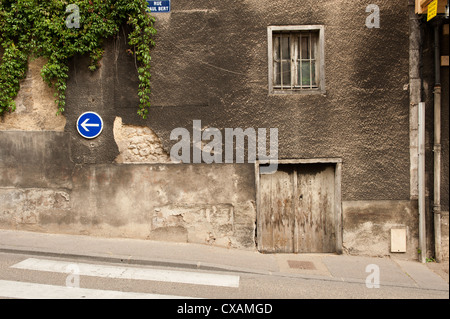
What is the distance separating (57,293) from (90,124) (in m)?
3.56

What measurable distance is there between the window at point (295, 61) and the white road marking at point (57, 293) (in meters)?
4.54

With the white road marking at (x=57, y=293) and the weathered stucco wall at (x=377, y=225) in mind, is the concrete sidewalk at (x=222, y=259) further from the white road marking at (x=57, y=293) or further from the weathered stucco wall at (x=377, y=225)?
the white road marking at (x=57, y=293)

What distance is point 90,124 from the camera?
7.09 metres

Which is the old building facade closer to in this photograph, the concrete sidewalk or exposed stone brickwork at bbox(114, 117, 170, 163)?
exposed stone brickwork at bbox(114, 117, 170, 163)

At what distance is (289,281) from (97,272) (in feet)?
9.92

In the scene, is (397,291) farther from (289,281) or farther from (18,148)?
(18,148)

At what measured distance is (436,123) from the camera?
6.68 meters

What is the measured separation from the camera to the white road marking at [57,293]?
4.50 m

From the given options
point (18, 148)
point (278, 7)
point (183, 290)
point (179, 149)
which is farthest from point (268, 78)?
point (18, 148)

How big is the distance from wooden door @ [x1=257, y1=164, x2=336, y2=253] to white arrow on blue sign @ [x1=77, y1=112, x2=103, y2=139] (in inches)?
140

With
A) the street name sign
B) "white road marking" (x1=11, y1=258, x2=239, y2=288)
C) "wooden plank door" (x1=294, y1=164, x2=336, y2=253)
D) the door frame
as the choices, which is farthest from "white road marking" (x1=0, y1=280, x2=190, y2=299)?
the street name sign

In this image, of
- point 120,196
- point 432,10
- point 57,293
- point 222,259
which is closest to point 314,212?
point 222,259

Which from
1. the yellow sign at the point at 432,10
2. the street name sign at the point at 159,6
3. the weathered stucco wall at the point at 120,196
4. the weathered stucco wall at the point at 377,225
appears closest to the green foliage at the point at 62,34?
the street name sign at the point at 159,6

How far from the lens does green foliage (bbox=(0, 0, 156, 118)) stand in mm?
6852
